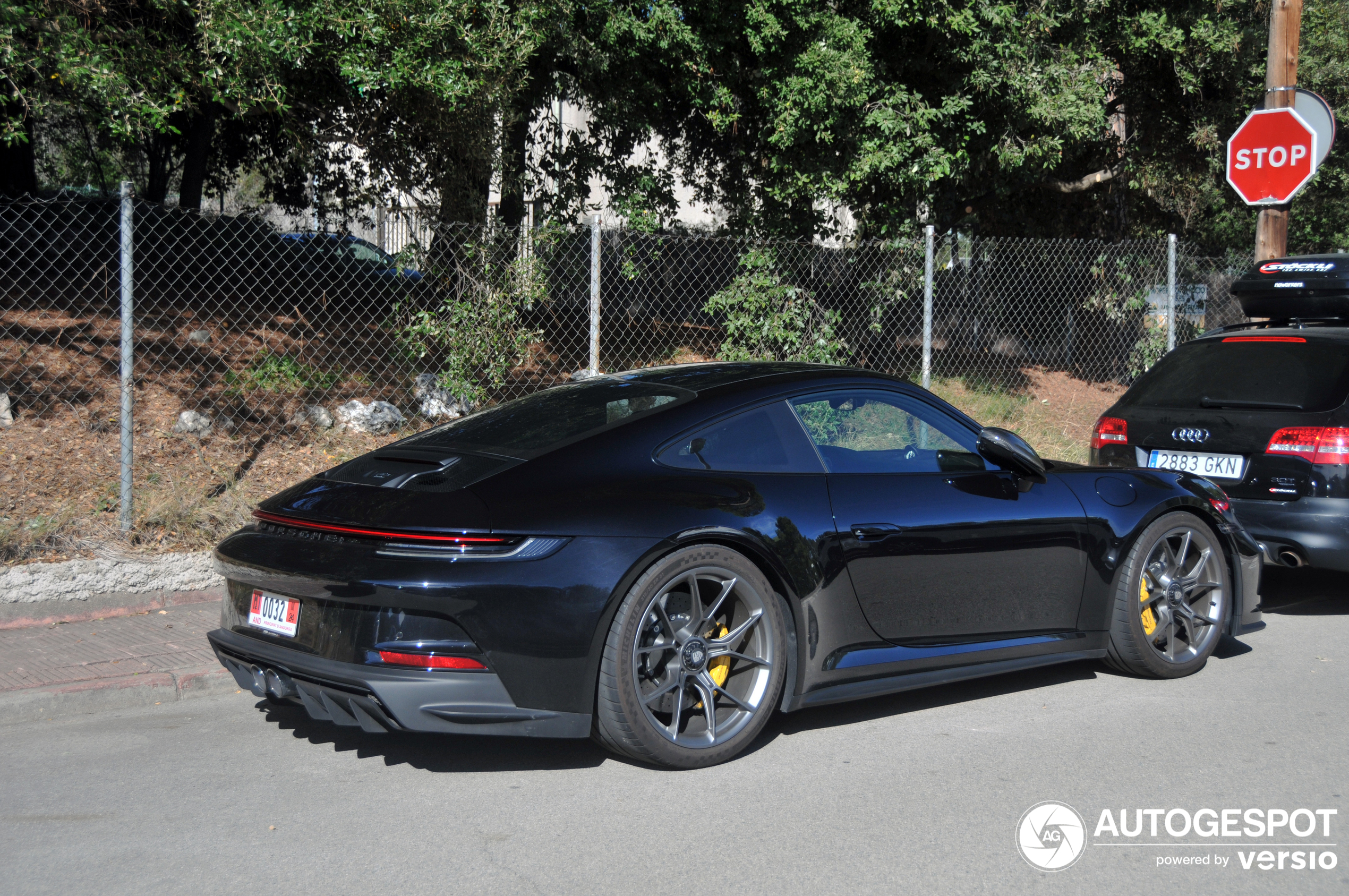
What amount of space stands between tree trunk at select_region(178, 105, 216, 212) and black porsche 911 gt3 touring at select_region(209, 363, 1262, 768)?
1085 cm

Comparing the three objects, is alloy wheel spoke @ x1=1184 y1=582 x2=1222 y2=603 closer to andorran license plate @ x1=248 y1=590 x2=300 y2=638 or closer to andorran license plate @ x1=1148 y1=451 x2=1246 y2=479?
andorran license plate @ x1=1148 y1=451 x2=1246 y2=479

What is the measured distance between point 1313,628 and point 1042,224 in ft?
36.6

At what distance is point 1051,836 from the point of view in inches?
135

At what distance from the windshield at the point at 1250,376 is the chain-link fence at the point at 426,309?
233 cm

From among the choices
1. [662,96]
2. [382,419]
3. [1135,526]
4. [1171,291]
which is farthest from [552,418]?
[1171,291]

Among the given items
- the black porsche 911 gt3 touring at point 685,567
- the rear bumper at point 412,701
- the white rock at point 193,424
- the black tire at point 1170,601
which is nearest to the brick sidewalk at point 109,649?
the black porsche 911 gt3 touring at point 685,567

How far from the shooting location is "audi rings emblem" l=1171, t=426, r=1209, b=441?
6.43 meters

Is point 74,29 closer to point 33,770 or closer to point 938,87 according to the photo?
point 33,770

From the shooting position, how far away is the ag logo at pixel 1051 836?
129 inches

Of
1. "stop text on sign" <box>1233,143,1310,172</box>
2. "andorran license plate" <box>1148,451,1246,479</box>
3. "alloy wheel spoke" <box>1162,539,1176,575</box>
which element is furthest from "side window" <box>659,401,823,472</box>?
"stop text on sign" <box>1233,143,1310,172</box>

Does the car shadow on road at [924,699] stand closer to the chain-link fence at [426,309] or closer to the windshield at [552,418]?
the windshield at [552,418]

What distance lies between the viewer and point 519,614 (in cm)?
350

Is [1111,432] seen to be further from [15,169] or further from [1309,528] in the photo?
[15,169]

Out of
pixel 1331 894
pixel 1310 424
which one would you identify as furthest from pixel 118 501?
pixel 1310 424
